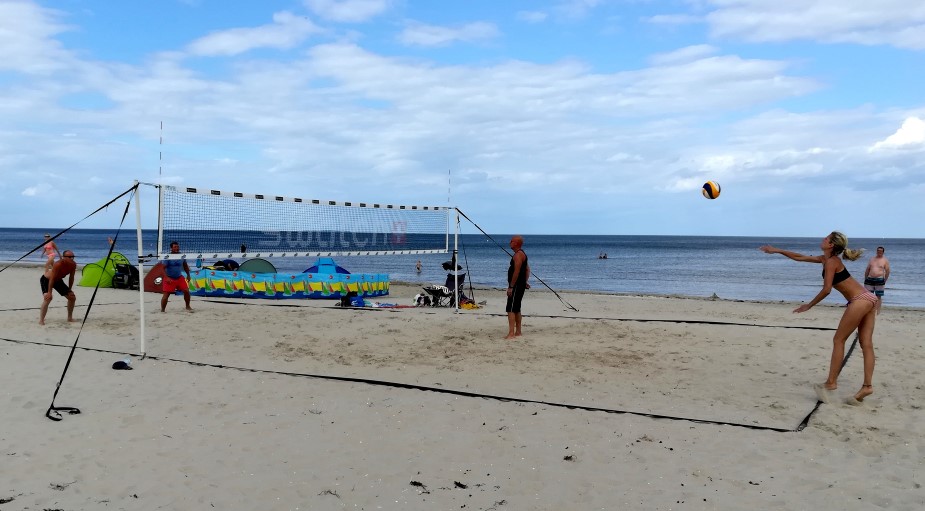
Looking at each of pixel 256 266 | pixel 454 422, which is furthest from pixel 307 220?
pixel 454 422

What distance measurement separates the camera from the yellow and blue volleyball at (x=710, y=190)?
10.7 meters

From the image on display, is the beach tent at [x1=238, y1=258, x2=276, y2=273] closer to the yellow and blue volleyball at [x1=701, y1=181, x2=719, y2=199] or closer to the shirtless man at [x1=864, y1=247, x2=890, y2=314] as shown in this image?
the yellow and blue volleyball at [x1=701, y1=181, x2=719, y2=199]

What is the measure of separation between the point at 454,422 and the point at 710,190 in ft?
23.7

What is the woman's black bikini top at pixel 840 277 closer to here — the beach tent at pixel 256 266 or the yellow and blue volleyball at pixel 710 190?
the yellow and blue volleyball at pixel 710 190

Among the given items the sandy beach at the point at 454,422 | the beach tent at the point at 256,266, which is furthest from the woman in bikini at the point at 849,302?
the beach tent at the point at 256,266

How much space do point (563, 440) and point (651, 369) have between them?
2.74 m

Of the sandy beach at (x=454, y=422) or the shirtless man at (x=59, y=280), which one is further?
the shirtless man at (x=59, y=280)

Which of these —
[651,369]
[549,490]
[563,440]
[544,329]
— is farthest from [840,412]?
[544,329]

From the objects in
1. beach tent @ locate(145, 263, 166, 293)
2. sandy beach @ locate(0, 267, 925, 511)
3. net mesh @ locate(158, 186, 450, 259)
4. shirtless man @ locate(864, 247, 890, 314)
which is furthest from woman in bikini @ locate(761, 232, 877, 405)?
beach tent @ locate(145, 263, 166, 293)

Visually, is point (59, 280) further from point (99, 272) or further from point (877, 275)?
point (877, 275)

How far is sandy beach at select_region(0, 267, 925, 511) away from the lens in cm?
404

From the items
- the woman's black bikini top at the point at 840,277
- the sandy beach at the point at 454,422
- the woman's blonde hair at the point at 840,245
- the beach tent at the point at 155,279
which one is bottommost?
the sandy beach at the point at 454,422

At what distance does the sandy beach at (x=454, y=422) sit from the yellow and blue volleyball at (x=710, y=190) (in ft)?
7.38

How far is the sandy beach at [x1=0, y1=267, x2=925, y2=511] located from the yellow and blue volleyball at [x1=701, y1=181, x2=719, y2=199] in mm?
2251
